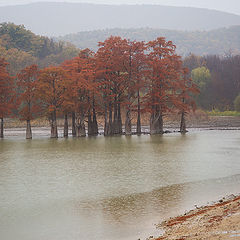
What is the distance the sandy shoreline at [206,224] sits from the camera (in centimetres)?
1011

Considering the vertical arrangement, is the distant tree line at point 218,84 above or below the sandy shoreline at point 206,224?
above

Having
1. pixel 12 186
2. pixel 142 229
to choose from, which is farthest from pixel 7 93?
pixel 142 229

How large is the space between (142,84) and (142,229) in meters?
38.4

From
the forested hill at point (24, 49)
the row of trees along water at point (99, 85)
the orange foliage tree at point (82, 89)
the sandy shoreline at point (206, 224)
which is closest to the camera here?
the sandy shoreline at point (206, 224)

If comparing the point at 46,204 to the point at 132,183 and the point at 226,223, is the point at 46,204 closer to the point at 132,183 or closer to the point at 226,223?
the point at 132,183

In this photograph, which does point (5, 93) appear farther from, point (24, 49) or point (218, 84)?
point (24, 49)

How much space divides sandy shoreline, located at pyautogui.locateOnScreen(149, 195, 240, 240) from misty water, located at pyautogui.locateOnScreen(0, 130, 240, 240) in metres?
0.62

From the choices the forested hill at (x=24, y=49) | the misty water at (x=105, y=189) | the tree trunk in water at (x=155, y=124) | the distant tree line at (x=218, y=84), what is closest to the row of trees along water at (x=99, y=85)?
the tree trunk in water at (x=155, y=124)

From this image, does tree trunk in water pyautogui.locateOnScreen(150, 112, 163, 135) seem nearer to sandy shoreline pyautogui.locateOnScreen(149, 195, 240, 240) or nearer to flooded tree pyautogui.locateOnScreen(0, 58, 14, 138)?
flooded tree pyautogui.locateOnScreen(0, 58, 14, 138)

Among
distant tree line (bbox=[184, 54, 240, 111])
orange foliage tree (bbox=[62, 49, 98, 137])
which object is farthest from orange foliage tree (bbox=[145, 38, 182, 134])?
distant tree line (bbox=[184, 54, 240, 111])

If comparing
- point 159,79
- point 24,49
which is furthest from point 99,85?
point 24,49

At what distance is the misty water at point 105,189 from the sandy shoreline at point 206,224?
62cm

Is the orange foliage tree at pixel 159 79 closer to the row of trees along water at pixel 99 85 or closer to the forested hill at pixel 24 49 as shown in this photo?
the row of trees along water at pixel 99 85

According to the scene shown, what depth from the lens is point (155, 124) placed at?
2020 inches
